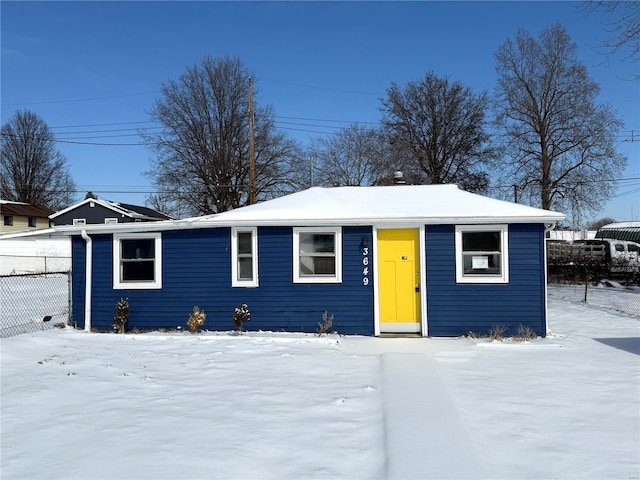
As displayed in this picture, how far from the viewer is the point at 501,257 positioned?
927 centimetres

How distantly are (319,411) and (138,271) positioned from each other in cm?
675

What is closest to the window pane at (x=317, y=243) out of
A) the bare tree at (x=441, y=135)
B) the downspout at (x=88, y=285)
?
the downspout at (x=88, y=285)

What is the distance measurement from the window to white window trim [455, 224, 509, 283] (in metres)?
2.43

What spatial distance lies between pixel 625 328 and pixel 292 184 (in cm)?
2522

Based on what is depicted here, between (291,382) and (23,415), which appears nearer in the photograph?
(23,415)

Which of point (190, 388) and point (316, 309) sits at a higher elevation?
point (316, 309)

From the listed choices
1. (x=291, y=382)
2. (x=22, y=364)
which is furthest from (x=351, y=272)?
(x=22, y=364)

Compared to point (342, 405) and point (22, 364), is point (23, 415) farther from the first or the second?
point (342, 405)

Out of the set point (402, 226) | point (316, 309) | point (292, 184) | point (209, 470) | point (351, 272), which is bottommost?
point (209, 470)

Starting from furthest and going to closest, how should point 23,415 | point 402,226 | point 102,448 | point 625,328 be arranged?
1. point 625,328
2. point 402,226
3. point 23,415
4. point 102,448

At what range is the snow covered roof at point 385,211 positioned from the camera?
920 cm

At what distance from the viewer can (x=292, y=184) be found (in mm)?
33250

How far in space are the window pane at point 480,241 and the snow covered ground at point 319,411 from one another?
200 cm

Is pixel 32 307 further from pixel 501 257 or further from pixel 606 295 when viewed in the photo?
pixel 606 295
